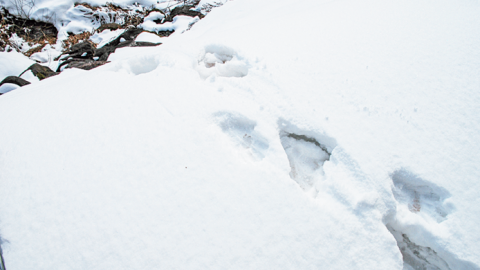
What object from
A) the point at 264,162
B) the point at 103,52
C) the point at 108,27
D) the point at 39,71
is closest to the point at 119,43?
the point at 103,52

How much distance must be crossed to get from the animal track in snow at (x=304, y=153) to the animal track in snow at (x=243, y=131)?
0.70 feet

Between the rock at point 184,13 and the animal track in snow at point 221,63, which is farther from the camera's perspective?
the rock at point 184,13

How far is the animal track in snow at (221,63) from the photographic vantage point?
2088 millimetres

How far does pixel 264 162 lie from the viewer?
1395 millimetres

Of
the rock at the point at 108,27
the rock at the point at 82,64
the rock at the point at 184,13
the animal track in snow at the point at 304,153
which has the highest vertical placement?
the animal track in snow at the point at 304,153

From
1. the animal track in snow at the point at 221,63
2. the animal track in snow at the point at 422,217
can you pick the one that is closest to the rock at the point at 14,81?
the animal track in snow at the point at 221,63

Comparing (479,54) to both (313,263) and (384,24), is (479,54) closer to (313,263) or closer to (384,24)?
(384,24)

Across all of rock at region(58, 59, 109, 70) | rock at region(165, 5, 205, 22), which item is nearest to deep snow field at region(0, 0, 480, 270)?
rock at region(58, 59, 109, 70)

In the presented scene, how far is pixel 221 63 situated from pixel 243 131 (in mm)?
1044

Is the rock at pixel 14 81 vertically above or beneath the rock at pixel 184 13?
beneath

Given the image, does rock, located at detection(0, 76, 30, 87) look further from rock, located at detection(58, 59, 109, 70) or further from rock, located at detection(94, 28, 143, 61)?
rock, located at detection(94, 28, 143, 61)

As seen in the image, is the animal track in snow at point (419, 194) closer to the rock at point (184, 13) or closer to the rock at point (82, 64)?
the rock at point (82, 64)

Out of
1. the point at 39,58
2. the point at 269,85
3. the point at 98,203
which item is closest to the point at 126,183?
the point at 98,203

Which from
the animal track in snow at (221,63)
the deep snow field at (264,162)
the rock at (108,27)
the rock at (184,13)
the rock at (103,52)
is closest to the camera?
the deep snow field at (264,162)
